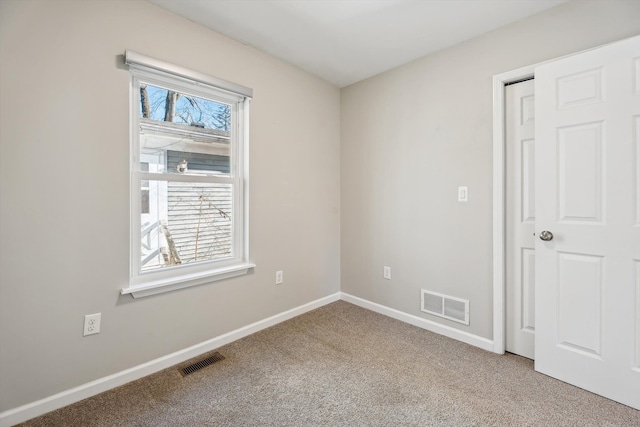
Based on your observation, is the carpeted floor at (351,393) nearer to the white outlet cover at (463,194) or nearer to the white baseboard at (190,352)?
the white baseboard at (190,352)

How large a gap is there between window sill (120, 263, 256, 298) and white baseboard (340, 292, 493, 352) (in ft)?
4.31

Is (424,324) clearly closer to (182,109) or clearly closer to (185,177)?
(185,177)

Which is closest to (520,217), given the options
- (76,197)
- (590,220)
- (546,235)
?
(546,235)

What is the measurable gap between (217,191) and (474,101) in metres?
2.19

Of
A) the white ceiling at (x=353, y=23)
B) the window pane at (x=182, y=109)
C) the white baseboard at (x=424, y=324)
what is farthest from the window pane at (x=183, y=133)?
the white baseboard at (x=424, y=324)

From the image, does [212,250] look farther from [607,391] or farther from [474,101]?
[607,391]

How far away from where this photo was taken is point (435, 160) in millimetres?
2502

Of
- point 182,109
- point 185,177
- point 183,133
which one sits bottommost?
point 185,177

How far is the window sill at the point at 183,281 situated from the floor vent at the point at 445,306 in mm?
1586

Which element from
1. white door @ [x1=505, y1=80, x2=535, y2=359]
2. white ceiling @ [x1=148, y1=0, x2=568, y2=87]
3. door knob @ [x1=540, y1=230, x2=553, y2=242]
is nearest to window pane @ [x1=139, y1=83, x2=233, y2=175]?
white ceiling @ [x1=148, y1=0, x2=568, y2=87]

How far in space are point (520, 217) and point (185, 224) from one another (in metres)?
2.51

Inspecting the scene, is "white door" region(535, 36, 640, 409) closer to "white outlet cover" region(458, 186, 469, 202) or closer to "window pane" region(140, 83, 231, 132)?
"white outlet cover" region(458, 186, 469, 202)

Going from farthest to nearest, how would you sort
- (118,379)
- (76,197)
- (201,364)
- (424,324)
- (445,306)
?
(424,324), (445,306), (201,364), (118,379), (76,197)

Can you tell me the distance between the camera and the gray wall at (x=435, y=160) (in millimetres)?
1935
